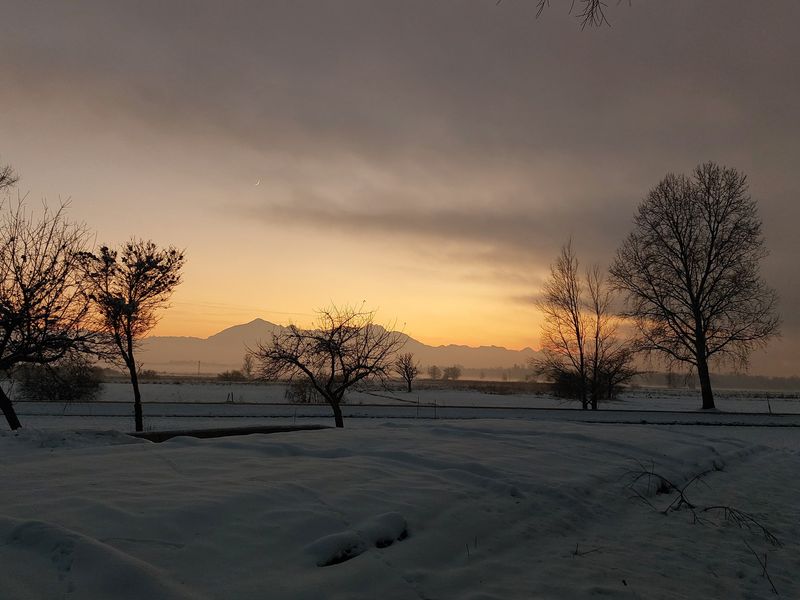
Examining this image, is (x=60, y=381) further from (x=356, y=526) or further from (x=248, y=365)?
(x=248, y=365)

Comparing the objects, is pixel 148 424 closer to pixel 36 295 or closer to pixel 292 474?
pixel 36 295

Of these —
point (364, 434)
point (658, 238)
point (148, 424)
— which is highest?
point (658, 238)

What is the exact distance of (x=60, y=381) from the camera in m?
20.6

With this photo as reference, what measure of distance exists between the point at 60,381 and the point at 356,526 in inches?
823

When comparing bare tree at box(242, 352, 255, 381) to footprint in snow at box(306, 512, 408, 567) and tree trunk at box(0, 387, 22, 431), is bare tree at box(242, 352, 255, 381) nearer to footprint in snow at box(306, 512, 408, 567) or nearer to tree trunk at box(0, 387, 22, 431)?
tree trunk at box(0, 387, 22, 431)

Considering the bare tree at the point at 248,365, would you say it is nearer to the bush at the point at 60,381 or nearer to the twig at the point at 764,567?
the bush at the point at 60,381

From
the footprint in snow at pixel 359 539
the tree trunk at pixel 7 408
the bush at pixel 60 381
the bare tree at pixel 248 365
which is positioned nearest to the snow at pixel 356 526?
the footprint in snow at pixel 359 539

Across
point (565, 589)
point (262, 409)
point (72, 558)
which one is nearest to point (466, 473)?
point (565, 589)

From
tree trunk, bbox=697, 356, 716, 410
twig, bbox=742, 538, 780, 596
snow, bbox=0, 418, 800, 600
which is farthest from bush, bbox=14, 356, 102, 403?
tree trunk, bbox=697, 356, 716, 410

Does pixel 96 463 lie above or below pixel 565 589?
above

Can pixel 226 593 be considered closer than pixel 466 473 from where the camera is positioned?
Yes

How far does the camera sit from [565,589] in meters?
4.10

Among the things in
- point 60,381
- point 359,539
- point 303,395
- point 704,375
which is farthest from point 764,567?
point 303,395

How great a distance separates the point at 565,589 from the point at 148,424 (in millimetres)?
25060
